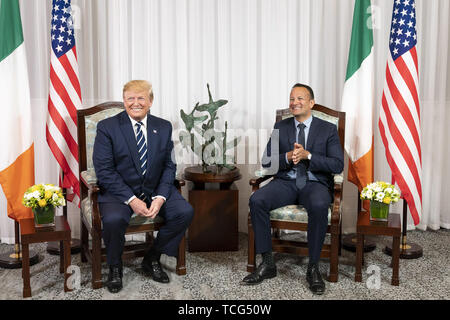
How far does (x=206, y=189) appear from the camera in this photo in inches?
161

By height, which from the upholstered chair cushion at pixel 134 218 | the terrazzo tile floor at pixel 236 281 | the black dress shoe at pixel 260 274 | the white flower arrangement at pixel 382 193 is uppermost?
the white flower arrangement at pixel 382 193

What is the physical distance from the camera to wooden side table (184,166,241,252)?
157 inches

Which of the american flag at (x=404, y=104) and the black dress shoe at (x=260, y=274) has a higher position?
the american flag at (x=404, y=104)

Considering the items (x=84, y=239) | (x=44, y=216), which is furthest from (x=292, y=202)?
(x=44, y=216)

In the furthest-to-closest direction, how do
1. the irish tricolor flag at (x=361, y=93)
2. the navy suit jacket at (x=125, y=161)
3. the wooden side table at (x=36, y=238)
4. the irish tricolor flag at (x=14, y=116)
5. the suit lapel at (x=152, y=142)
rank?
the irish tricolor flag at (x=361, y=93), the irish tricolor flag at (x=14, y=116), the suit lapel at (x=152, y=142), the navy suit jacket at (x=125, y=161), the wooden side table at (x=36, y=238)

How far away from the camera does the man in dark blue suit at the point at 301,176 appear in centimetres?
334

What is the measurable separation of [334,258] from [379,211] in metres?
0.46

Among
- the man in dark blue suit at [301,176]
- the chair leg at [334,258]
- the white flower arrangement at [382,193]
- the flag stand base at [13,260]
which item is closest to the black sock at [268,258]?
the man in dark blue suit at [301,176]

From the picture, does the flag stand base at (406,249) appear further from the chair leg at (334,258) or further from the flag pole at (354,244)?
the chair leg at (334,258)

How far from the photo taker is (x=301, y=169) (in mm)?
3693

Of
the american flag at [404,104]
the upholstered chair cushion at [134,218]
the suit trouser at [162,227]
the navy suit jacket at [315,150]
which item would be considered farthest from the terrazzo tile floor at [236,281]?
the navy suit jacket at [315,150]

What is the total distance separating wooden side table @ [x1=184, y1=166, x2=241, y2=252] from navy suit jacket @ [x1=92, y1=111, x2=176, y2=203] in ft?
1.64

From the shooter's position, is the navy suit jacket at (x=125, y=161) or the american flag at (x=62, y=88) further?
the american flag at (x=62, y=88)

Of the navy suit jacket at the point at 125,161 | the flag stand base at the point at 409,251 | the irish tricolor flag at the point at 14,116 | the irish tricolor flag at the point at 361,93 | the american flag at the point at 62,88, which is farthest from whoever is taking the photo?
the irish tricolor flag at the point at 361,93
